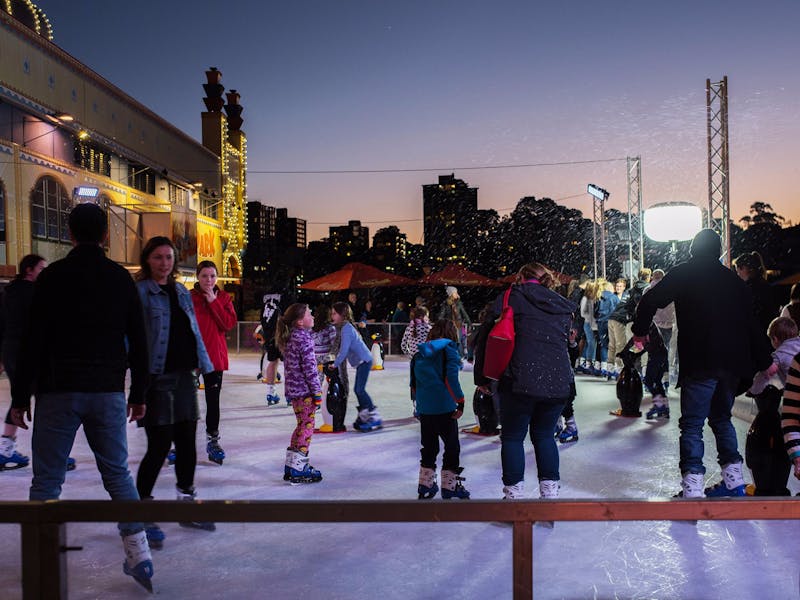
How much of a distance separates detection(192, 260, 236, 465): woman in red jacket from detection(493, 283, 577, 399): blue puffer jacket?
7.99 feet

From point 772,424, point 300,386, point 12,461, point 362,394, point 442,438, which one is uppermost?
point 300,386

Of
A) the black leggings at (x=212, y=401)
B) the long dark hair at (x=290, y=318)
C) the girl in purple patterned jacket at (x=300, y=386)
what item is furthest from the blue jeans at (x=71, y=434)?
the black leggings at (x=212, y=401)

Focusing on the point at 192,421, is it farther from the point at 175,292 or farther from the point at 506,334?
the point at 506,334

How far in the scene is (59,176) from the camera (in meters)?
18.4

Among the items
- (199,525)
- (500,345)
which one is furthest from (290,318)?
(199,525)

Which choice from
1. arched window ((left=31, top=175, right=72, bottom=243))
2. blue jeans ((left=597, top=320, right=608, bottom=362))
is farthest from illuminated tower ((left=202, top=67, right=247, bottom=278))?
blue jeans ((left=597, top=320, right=608, bottom=362))

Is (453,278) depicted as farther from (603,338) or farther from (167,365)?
(167,365)

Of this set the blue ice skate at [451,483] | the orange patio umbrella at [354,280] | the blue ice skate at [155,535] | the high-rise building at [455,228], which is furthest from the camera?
the high-rise building at [455,228]

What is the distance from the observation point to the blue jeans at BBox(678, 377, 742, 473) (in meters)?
3.96

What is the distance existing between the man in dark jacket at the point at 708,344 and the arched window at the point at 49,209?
16744 millimetres

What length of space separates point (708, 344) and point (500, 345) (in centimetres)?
119

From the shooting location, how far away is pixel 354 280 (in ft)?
67.2

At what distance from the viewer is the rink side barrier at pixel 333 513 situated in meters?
1.79

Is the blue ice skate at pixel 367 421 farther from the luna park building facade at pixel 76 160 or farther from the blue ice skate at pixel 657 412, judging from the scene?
the luna park building facade at pixel 76 160
